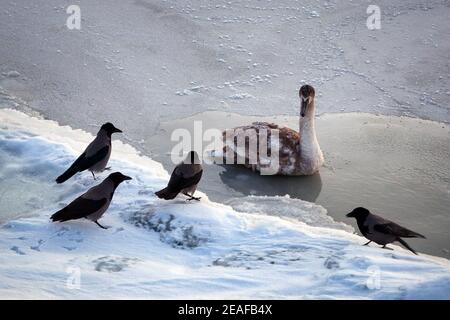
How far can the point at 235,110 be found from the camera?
22.2 ft

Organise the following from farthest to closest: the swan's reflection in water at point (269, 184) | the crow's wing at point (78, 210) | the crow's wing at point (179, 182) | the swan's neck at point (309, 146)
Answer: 1. the swan's neck at point (309, 146)
2. the swan's reflection in water at point (269, 184)
3. the crow's wing at point (179, 182)
4. the crow's wing at point (78, 210)

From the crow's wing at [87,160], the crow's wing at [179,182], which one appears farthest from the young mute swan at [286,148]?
the crow's wing at [87,160]

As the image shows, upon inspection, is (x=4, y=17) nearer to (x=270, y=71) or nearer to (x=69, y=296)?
(x=270, y=71)

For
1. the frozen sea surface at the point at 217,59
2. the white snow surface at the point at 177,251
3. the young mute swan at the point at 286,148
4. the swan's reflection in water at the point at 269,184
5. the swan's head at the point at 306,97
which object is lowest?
the white snow surface at the point at 177,251

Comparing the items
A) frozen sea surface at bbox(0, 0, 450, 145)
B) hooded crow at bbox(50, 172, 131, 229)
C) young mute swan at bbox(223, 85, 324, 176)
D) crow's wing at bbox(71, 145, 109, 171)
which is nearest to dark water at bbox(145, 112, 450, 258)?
young mute swan at bbox(223, 85, 324, 176)

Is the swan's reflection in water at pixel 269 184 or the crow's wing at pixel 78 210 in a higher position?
the swan's reflection in water at pixel 269 184

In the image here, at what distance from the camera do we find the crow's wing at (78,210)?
13.5 feet

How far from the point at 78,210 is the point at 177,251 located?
821mm

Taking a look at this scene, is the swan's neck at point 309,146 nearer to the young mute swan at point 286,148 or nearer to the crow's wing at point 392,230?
the young mute swan at point 286,148

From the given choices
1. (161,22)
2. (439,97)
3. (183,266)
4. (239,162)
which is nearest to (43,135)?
(239,162)

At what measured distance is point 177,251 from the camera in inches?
155

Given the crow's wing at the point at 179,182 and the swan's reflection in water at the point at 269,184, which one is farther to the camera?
the swan's reflection in water at the point at 269,184

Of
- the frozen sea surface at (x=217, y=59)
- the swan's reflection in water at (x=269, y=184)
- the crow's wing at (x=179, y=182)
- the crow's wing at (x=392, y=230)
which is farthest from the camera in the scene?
the frozen sea surface at (x=217, y=59)

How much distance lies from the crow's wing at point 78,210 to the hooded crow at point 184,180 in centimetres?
53
